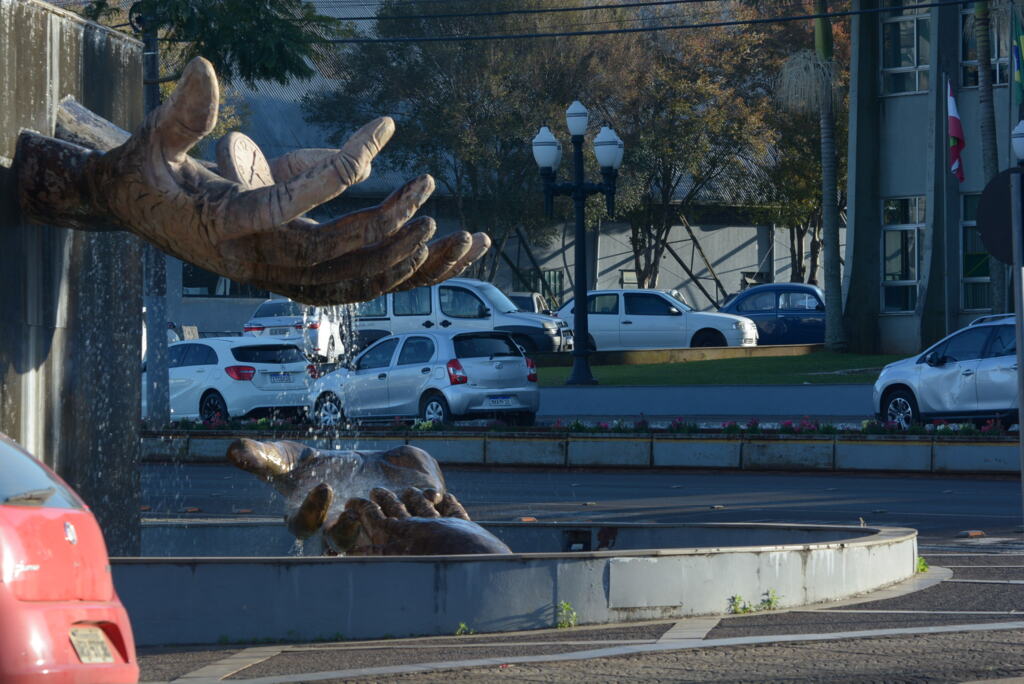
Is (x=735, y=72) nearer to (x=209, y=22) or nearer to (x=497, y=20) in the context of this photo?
(x=497, y=20)

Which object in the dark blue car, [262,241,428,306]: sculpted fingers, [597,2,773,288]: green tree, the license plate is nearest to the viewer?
the license plate

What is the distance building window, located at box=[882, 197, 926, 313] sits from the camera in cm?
3500

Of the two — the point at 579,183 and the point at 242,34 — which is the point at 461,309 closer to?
the point at 579,183

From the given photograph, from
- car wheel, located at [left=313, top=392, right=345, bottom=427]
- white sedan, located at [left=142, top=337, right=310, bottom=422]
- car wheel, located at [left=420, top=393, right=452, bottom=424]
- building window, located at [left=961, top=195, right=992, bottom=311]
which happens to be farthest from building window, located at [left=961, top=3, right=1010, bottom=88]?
car wheel, located at [left=313, top=392, right=345, bottom=427]

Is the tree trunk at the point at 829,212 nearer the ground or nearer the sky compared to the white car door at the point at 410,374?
nearer the sky

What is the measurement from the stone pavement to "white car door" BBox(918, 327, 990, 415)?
41.7 feet

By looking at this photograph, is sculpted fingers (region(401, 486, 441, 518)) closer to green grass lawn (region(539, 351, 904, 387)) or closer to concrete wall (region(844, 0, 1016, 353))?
green grass lawn (region(539, 351, 904, 387))

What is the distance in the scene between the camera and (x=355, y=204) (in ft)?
158

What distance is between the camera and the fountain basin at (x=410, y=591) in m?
8.23

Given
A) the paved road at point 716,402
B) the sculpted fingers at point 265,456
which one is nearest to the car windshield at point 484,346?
the paved road at point 716,402

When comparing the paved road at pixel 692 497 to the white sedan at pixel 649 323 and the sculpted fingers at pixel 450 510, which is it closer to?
the sculpted fingers at pixel 450 510

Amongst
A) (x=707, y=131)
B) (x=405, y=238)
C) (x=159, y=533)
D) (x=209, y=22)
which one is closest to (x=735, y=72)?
(x=707, y=131)

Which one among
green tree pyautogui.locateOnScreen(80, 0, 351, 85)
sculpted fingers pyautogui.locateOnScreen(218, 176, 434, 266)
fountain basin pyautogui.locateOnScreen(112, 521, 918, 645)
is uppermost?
green tree pyautogui.locateOnScreen(80, 0, 351, 85)

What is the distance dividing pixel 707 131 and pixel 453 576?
41156mm
